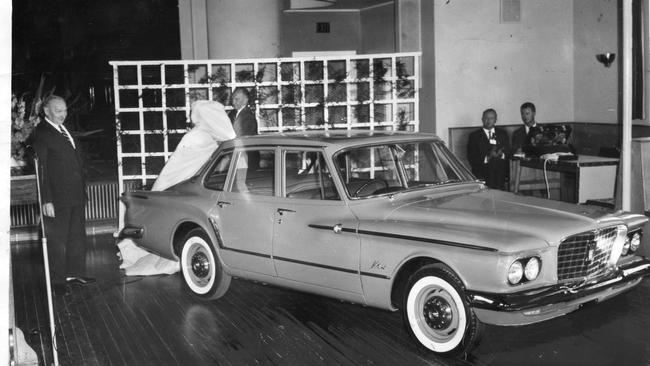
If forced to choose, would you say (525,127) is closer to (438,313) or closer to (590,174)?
(590,174)

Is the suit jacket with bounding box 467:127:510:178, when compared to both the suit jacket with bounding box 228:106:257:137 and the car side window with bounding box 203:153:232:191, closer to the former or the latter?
the suit jacket with bounding box 228:106:257:137

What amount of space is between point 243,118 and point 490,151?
3.33 m

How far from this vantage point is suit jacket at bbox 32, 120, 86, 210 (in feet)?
23.1

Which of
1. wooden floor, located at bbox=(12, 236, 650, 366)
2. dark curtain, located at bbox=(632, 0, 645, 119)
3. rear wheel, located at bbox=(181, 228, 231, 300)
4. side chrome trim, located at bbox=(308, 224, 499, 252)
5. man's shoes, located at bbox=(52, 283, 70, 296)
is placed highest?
dark curtain, located at bbox=(632, 0, 645, 119)

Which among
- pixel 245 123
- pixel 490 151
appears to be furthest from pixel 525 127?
pixel 245 123

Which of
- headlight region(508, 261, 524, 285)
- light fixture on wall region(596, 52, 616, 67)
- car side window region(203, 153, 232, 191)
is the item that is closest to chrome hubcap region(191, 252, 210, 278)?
car side window region(203, 153, 232, 191)

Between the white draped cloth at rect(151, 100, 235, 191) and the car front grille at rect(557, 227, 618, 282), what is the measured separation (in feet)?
13.1

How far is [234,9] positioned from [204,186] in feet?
28.8

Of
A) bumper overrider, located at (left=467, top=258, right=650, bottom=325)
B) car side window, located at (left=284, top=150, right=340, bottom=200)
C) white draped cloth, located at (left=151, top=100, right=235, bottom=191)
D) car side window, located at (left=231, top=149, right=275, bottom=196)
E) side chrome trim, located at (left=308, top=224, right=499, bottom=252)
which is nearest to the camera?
bumper overrider, located at (left=467, top=258, right=650, bottom=325)

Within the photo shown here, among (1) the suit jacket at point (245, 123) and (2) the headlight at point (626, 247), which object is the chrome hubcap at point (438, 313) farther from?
(1) the suit jacket at point (245, 123)

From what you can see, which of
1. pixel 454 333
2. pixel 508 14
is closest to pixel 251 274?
pixel 454 333

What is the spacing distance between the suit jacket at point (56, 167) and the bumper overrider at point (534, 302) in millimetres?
4039

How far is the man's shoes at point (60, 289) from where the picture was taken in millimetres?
7129

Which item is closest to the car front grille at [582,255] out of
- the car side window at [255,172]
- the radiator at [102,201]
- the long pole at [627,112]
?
the car side window at [255,172]
